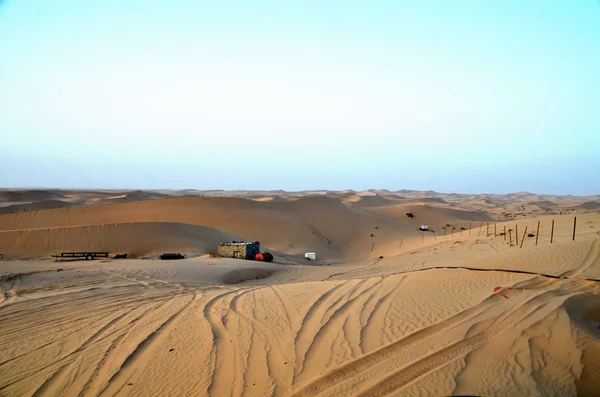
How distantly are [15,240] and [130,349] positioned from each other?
68.2ft

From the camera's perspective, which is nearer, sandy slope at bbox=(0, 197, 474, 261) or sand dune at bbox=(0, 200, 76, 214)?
sandy slope at bbox=(0, 197, 474, 261)

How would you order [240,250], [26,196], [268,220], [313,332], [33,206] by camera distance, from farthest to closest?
[26,196], [33,206], [268,220], [240,250], [313,332]

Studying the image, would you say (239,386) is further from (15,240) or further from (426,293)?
(15,240)

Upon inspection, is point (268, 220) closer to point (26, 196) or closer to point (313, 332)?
point (313, 332)

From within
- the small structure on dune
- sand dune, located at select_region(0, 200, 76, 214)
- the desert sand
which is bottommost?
sand dune, located at select_region(0, 200, 76, 214)

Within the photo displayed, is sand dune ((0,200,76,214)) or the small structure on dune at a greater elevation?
the small structure on dune

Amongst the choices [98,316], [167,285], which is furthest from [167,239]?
[98,316]

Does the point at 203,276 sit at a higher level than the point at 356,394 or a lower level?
lower

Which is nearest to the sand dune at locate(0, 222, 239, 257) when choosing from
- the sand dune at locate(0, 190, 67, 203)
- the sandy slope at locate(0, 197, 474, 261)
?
the sandy slope at locate(0, 197, 474, 261)

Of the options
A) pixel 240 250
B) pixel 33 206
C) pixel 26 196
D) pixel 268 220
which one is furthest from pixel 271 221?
pixel 26 196

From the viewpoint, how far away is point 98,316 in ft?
24.5

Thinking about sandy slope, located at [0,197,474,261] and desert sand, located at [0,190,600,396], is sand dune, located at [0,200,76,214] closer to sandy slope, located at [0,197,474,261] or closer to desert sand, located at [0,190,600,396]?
sandy slope, located at [0,197,474,261]

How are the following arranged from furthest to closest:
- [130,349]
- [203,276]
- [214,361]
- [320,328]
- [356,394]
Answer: [203,276] → [320,328] → [130,349] → [214,361] → [356,394]

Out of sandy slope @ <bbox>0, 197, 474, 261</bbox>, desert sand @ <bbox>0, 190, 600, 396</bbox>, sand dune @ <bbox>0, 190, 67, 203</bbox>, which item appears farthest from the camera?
sand dune @ <bbox>0, 190, 67, 203</bbox>
